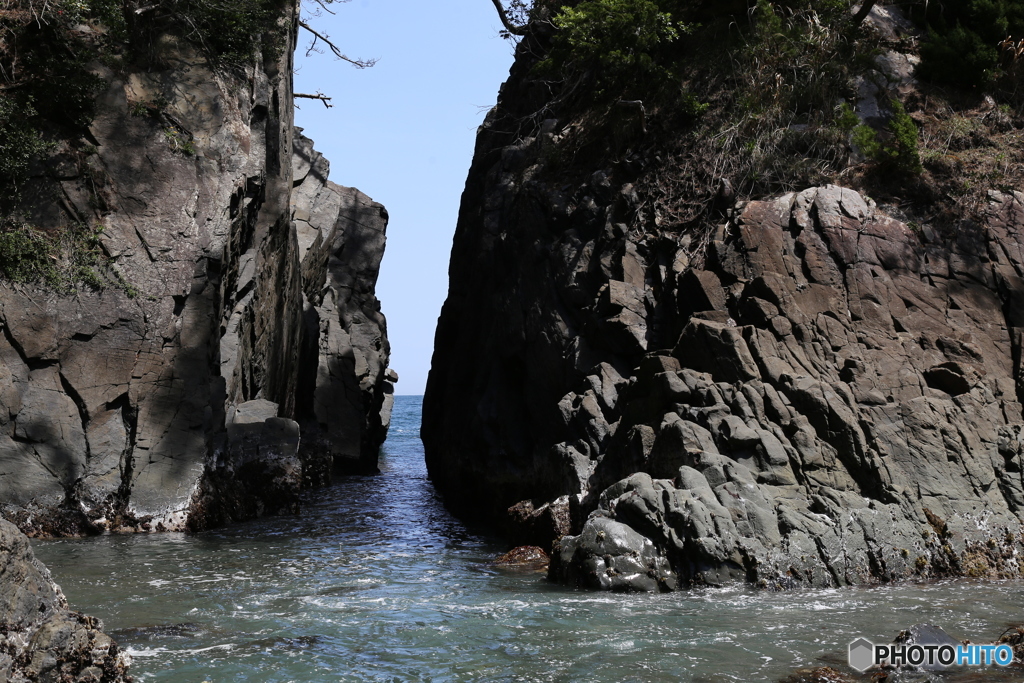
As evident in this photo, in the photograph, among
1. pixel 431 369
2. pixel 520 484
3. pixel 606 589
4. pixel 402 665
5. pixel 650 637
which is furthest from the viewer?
pixel 431 369

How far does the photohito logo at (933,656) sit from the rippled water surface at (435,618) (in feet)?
0.89

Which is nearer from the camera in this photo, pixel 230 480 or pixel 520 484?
pixel 230 480

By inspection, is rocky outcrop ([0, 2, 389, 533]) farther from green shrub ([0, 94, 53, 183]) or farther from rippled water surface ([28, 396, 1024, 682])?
rippled water surface ([28, 396, 1024, 682])

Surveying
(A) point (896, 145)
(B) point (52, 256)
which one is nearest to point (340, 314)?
(B) point (52, 256)

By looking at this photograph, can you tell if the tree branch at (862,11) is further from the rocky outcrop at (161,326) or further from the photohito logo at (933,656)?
the photohito logo at (933,656)

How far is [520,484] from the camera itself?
1681 cm

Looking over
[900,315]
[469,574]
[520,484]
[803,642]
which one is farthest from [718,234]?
[803,642]

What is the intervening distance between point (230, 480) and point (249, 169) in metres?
5.92

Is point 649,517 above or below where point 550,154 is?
below

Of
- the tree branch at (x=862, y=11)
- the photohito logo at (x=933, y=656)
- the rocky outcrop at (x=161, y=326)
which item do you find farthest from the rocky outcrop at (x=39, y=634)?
the tree branch at (x=862, y=11)

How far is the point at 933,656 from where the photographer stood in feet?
22.2

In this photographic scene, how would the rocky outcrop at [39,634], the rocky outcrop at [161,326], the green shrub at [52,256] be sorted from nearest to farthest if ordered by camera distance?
the rocky outcrop at [39,634] < the rocky outcrop at [161,326] < the green shrub at [52,256]

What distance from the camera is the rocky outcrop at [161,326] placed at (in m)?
14.1

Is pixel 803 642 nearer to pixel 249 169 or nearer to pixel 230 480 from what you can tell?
pixel 230 480
